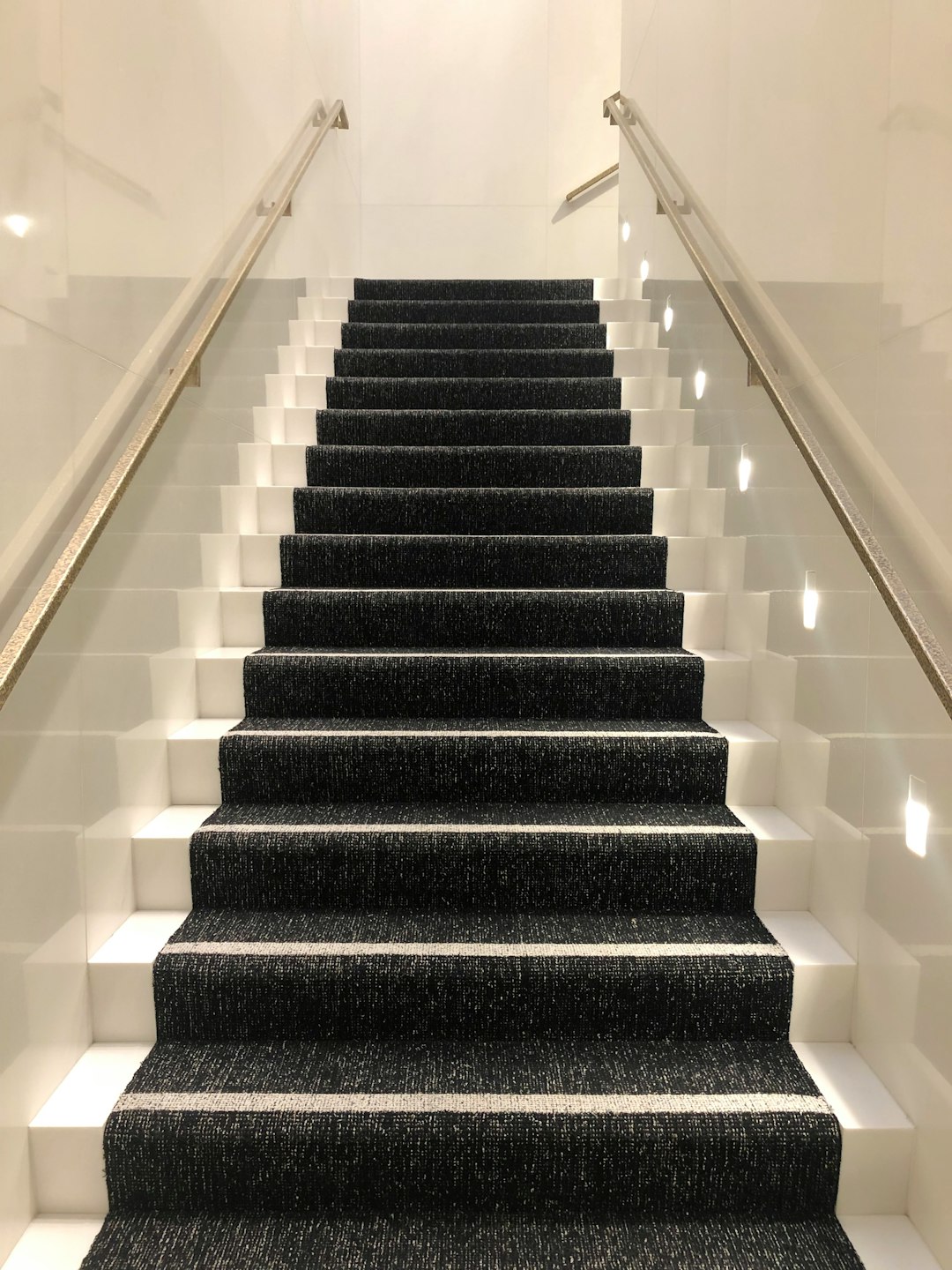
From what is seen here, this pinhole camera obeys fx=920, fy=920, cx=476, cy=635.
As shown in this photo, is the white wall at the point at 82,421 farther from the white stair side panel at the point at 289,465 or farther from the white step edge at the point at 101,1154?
the white stair side panel at the point at 289,465

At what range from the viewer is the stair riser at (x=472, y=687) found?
2.41 metres

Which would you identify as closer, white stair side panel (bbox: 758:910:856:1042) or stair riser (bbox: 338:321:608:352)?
white stair side panel (bbox: 758:910:856:1042)

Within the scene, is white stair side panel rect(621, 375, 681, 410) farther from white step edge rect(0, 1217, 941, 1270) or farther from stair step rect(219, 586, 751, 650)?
white step edge rect(0, 1217, 941, 1270)

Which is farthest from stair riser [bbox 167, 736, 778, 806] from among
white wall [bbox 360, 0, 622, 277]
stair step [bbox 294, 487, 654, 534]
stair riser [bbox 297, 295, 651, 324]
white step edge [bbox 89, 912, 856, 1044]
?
white wall [bbox 360, 0, 622, 277]

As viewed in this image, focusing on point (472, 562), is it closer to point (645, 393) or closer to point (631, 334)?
point (645, 393)

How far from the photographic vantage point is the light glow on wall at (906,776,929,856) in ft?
4.99

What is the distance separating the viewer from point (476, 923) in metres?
1.94

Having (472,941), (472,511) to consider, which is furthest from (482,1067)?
(472,511)

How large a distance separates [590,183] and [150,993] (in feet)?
18.8

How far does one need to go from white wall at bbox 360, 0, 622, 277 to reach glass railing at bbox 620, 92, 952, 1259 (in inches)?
144

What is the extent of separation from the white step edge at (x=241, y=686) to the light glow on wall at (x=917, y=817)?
0.88 m

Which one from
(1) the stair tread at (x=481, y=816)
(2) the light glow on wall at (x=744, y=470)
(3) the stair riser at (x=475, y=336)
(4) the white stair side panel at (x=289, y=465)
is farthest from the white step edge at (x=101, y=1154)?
(3) the stair riser at (x=475, y=336)

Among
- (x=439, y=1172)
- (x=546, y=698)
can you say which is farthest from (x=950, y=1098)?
(x=546, y=698)

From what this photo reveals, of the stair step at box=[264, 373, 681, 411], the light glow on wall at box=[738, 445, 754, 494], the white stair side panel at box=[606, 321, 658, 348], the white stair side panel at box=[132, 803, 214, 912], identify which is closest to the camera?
the white stair side panel at box=[132, 803, 214, 912]
